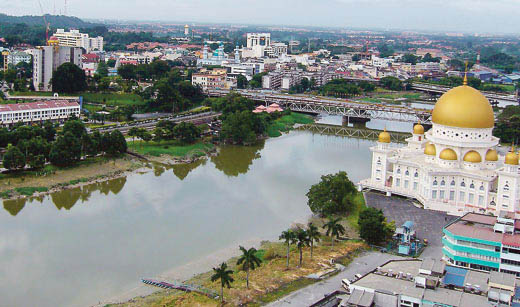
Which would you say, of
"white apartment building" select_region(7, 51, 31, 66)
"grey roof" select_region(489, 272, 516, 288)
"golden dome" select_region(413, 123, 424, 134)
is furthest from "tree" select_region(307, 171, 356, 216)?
"white apartment building" select_region(7, 51, 31, 66)

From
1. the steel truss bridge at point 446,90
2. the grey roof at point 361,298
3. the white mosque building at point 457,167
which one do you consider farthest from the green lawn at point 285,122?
the grey roof at point 361,298

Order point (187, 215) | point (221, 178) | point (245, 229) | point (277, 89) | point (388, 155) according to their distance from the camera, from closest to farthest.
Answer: point (245, 229)
point (187, 215)
point (388, 155)
point (221, 178)
point (277, 89)

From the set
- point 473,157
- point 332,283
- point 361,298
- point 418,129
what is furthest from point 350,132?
point 361,298

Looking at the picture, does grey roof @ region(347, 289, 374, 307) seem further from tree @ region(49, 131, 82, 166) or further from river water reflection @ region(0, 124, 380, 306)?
tree @ region(49, 131, 82, 166)

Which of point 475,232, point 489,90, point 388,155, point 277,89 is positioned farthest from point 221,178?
point 489,90

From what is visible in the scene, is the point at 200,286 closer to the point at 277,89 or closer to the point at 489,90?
the point at 277,89

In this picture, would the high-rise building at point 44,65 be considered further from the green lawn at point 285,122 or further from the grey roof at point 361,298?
the grey roof at point 361,298

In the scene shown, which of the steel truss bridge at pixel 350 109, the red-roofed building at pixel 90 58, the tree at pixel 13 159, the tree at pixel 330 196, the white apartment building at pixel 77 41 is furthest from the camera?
the white apartment building at pixel 77 41
